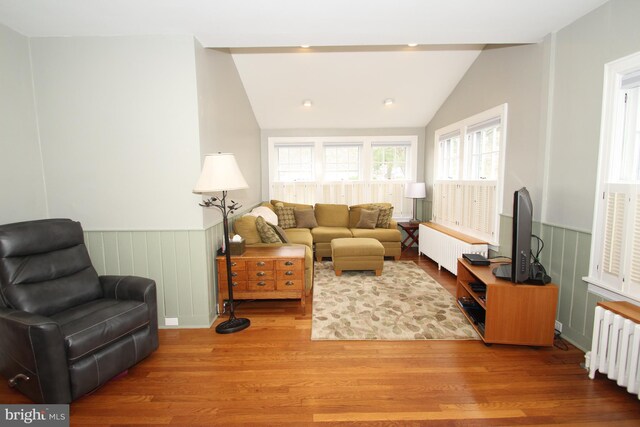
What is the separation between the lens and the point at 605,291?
86.8 inches

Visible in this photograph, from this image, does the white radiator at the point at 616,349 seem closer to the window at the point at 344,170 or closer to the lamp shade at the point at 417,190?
the lamp shade at the point at 417,190

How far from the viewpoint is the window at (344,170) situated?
233 inches

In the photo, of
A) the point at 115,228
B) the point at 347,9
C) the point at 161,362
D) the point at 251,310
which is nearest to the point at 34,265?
the point at 115,228

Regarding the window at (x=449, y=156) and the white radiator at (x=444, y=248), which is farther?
the window at (x=449, y=156)

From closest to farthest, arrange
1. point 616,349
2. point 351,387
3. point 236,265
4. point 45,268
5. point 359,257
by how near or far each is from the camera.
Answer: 1. point 616,349
2. point 351,387
3. point 45,268
4. point 236,265
5. point 359,257

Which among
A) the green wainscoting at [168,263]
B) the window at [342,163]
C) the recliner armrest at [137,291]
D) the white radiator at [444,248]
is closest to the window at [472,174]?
the white radiator at [444,248]

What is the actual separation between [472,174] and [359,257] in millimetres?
1917

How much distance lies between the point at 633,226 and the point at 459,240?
1880 mm

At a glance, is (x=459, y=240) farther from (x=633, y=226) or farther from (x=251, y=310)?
(x=251, y=310)

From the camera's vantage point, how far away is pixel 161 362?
7.54 feet

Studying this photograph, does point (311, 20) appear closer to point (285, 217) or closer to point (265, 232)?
point (265, 232)

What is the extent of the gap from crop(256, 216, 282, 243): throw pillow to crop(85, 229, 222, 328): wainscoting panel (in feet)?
2.48

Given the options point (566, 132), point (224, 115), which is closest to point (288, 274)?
point (224, 115)

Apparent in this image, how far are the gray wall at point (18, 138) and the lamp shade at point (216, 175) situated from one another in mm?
1426
